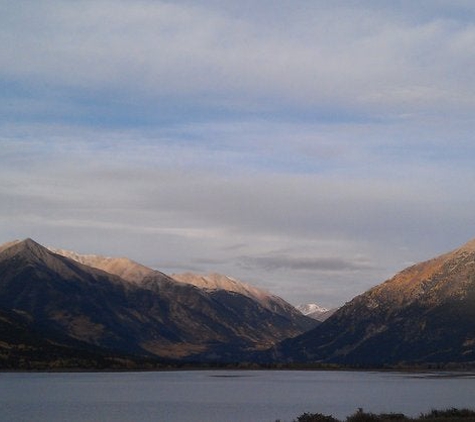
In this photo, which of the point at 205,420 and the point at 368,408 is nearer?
the point at 205,420

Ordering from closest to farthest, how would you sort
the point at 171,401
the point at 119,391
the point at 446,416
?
1. the point at 446,416
2. the point at 171,401
3. the point at 119,391

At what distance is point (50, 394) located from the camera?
591ft

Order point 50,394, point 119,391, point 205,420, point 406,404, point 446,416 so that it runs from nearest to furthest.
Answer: point 446,416, point 205,420, point 406,404, point 50,394, point 119,391

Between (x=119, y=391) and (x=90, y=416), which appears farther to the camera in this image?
(x=119, y=391)

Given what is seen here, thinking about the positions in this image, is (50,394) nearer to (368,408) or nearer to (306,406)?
(306,406)

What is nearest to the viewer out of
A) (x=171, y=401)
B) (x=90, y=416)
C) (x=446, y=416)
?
(x=446, y=416)

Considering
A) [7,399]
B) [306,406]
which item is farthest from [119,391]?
[306,406]

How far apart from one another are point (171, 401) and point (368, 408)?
42.3 meters

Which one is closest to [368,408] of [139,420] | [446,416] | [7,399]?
[139,420]

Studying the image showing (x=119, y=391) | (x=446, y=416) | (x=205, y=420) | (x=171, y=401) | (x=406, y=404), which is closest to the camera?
(x=446, y=416)

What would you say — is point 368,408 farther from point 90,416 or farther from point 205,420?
point 90,416

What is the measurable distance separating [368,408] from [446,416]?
4299 centimetres

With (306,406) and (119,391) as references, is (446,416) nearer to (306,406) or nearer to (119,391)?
(306,406)

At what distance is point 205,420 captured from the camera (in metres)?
113
